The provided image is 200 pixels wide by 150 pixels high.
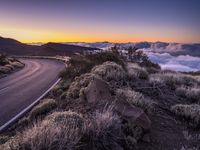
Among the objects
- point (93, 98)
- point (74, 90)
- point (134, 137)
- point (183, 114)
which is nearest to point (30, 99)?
point (74, 90)

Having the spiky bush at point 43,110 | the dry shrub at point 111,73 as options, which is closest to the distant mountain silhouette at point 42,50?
the dry shrub at point 111,73

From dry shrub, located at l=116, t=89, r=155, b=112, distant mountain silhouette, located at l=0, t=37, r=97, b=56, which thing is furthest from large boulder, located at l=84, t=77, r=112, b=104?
distant mountain silhouette, located at l=0, t=37, r=97, b=56

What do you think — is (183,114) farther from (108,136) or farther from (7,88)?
(7,88)

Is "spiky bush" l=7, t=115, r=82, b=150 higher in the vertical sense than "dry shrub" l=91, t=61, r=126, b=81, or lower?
higher

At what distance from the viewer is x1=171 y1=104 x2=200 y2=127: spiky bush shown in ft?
33.6

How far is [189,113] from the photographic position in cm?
1063

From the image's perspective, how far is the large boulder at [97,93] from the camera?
31.4ft

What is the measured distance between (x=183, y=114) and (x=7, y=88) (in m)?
12.4

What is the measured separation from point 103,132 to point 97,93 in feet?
9.62

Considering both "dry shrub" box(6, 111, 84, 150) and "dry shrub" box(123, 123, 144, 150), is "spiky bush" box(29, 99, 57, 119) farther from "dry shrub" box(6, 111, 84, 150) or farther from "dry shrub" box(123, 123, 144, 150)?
"dry shrub" box(6, 111, 84, 150)

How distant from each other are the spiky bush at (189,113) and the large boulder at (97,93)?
284cm

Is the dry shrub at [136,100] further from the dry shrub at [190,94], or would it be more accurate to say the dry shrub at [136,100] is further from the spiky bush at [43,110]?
the dry shrub at [190,94]

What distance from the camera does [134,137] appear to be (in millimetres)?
7621

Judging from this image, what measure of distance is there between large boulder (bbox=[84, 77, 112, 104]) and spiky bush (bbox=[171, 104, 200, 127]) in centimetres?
284
